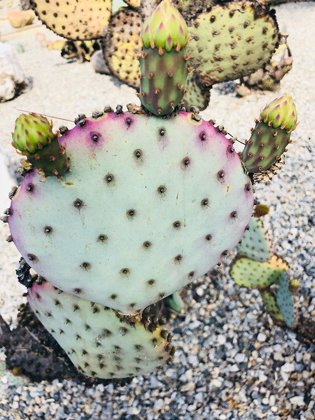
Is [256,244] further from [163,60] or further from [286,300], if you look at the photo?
[163,60]

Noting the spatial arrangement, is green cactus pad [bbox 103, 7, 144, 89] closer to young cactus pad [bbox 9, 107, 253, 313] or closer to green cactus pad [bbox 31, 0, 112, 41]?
green cactus pad [bbox 31, 0, 112, 41]

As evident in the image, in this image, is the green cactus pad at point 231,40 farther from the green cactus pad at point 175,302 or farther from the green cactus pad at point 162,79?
the green cactus pad at point 162,79

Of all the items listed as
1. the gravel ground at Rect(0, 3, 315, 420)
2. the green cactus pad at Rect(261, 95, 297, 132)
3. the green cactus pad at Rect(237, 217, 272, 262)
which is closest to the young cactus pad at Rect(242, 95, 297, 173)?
the green cactus pad at Rect(261, 95, 297, 132)

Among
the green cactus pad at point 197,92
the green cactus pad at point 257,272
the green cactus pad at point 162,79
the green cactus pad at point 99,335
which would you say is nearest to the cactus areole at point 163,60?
the green cactus pad at point 162,79

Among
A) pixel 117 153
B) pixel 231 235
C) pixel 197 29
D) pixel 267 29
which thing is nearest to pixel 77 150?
pixel 117 153

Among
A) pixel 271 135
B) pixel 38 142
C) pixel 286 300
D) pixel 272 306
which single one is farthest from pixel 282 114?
pixel 272 306
